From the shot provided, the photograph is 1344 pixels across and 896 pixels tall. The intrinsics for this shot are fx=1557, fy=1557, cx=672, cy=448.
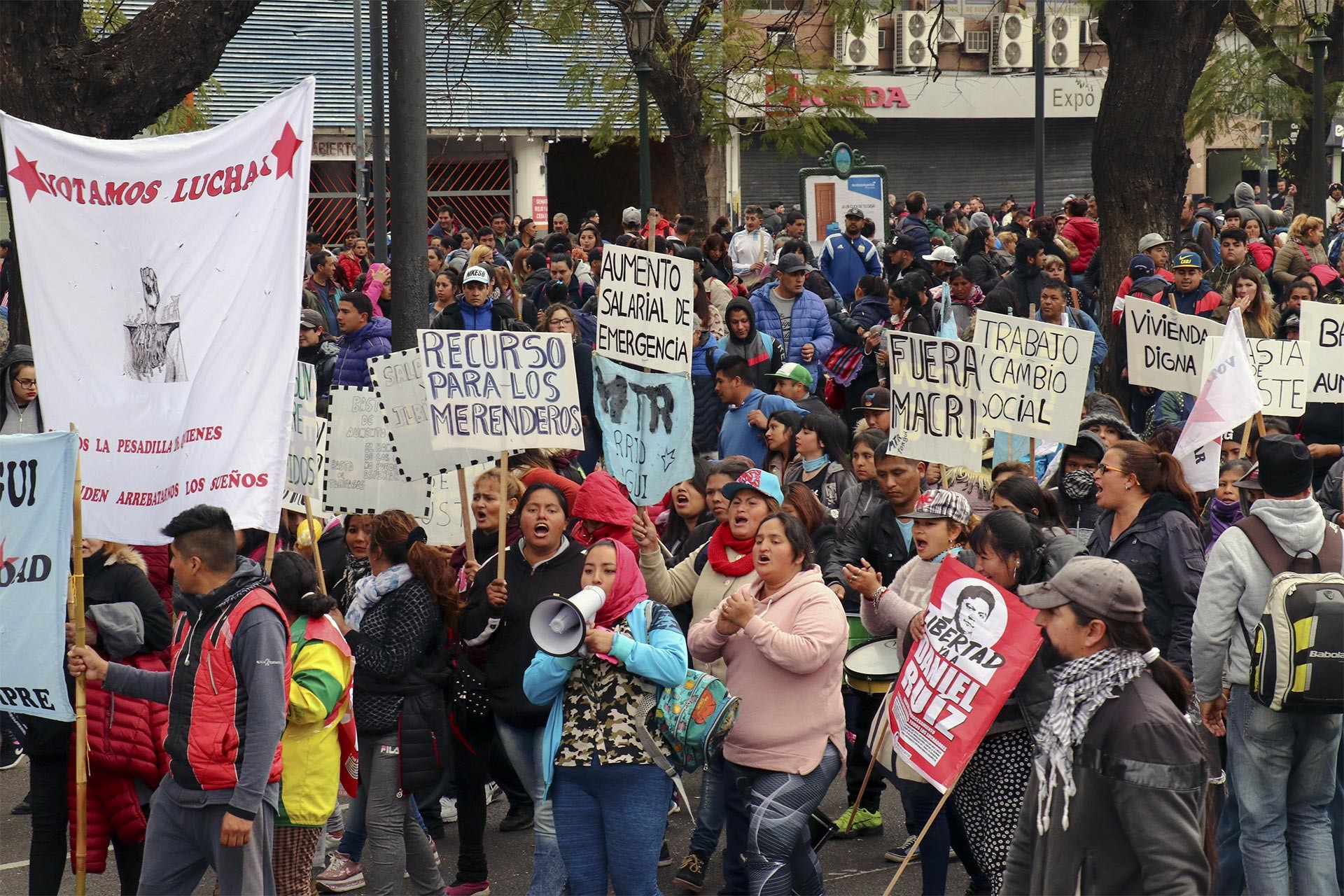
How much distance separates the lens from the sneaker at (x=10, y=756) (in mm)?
7766

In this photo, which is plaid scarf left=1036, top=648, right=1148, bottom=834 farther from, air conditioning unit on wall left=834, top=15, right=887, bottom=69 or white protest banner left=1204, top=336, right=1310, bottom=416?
air conditioning unit on wall left=834, top=15, right=887, bottom=69

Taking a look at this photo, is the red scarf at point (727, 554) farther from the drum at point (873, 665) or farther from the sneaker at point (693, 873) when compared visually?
the sneaker at point (693, 873)

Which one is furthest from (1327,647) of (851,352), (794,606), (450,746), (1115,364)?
(1115,364)

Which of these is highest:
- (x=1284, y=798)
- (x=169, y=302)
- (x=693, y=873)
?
(x=169, y=302)

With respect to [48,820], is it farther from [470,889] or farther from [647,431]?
[647,431]

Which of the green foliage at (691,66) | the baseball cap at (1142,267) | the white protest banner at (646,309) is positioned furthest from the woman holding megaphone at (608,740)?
the green foliage at (691,66)

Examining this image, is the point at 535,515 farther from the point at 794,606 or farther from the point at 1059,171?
the point at 1059,171

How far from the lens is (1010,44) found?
40.8 meters

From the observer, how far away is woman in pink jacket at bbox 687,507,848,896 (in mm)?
5176

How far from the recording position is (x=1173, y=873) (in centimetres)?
347

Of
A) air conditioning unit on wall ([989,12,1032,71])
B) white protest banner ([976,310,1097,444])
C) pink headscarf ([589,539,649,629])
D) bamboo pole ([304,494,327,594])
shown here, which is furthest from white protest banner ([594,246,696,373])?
air conditioning unit on wall ([989,12,1032,71])

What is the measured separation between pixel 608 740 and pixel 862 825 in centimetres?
201

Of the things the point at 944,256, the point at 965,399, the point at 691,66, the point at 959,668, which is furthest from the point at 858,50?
the point at 959,668

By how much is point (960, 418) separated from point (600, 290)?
6.46 ft
